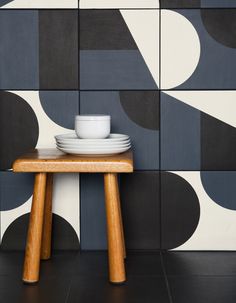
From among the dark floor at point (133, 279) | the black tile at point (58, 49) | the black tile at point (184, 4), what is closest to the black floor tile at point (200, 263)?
the dark floor at point (133, 279)

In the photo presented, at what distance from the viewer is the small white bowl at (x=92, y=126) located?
188 centimetres

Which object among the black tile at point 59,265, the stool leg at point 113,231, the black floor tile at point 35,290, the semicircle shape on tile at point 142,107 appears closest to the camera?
the black floor tile at point 35,290

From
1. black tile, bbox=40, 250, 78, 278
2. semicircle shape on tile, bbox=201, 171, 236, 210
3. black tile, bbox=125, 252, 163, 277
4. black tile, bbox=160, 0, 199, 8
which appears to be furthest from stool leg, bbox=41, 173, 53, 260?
black tile, bbox=160, 0, 199, 8

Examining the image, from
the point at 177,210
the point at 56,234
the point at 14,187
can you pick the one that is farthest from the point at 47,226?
the point at 177,210

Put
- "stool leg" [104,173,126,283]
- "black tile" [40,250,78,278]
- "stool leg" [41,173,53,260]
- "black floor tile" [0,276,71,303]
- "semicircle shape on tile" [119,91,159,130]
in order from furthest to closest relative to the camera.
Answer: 1. "semicircle shape on tile" [119,91,159,130]
2. "stool leg" [41,173,53,260]
3. "black tile" [40,250,78,278]
4. "stool leg" [104,173,126,283]
5. "black floor tile" [0,276,71,303]

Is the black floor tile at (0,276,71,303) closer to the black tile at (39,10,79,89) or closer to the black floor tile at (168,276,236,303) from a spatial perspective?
the black floor tile at (168,276,236,303)

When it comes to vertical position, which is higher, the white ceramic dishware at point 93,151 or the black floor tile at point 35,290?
the white ceramic dishware at point 93,151

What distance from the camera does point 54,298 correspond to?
65.7 inches

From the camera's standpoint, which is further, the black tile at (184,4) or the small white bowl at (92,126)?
the black tile at (184,4)

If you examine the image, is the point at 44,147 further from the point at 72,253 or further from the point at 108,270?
the point at 108,270

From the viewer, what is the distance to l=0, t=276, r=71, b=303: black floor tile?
166 cm

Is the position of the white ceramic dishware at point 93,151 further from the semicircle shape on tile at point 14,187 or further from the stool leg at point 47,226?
the semicircle shape on tile at point 14,187

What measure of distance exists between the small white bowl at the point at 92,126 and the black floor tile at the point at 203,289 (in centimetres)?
63

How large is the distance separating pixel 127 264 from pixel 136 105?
0.71m
